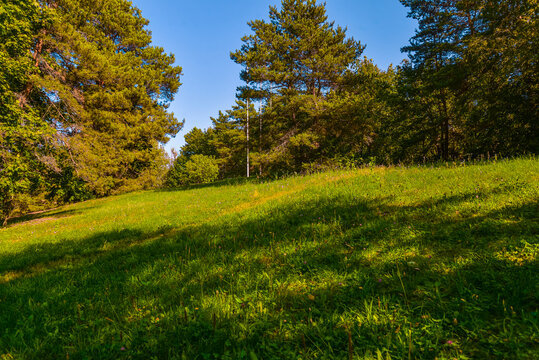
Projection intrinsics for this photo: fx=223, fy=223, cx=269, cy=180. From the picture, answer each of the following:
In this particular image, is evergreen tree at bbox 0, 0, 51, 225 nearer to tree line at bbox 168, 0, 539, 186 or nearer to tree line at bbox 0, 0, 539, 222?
tree line at bbox 0, 0, 539, 222

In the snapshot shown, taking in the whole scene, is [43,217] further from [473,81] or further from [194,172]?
[194,172]

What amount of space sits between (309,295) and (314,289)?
223 millimetres

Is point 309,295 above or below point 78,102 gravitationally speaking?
below

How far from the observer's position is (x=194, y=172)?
138 ft

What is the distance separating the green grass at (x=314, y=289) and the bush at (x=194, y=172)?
38.6 meters

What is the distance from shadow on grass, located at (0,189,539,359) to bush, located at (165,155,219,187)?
1555 inches

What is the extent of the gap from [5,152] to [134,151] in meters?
13.4

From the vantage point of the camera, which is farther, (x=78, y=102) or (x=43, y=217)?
(x=78, y=102)

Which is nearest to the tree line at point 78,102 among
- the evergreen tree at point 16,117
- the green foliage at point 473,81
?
the evergreen tree at point 16,117

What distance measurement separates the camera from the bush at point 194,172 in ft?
140

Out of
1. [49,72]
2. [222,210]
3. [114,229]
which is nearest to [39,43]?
[49,72]

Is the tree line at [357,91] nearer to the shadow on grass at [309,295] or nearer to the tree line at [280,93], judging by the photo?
the tree line at [280,93]

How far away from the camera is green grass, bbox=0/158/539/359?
1792 mm

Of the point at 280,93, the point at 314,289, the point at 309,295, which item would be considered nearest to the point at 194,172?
the point at 280,93
